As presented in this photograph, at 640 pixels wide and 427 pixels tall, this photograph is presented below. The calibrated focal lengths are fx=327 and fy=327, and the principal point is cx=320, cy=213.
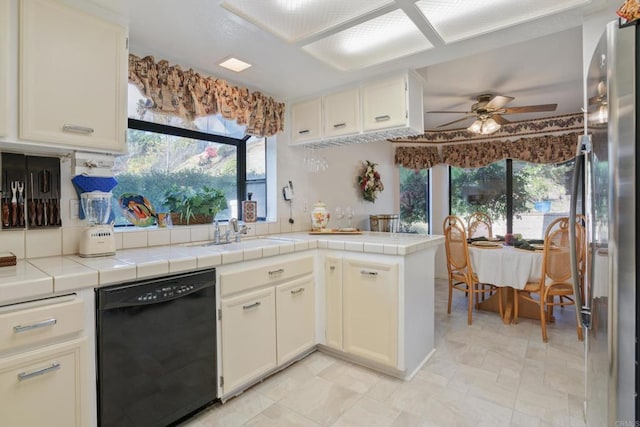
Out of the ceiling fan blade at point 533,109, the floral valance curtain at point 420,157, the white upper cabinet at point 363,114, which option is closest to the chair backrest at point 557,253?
the ceiling fan blade at point 533,109

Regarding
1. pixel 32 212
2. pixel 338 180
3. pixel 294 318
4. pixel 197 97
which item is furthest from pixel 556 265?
pixel 32 212

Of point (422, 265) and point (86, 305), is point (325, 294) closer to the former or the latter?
point (422, 265)

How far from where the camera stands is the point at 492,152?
4.64 meters

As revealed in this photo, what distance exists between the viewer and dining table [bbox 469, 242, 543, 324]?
312cm

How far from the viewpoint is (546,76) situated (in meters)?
2.97

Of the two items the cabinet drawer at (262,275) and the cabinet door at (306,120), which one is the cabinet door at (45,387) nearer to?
the cabinet drawer at (262,275)

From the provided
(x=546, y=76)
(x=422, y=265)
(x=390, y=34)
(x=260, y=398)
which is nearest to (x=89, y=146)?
(x=260, y=398)

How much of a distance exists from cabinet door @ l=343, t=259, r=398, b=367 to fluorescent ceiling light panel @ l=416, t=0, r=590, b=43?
149 centimetres

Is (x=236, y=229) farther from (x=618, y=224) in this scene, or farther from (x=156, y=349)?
(x=618, y=224)

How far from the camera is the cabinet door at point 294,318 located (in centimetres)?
222

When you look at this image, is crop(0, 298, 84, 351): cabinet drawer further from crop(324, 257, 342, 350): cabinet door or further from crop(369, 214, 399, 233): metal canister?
crop(369, 214, 399, 233): metal canister

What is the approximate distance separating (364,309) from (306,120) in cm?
178

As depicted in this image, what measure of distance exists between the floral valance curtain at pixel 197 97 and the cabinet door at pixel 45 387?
152 centimetres

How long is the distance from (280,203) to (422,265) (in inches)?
56.0
